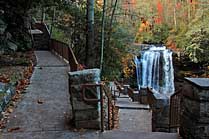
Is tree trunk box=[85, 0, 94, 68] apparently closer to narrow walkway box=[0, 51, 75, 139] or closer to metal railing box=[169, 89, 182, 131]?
narrow walkway box=[0, 51, 75, 139]

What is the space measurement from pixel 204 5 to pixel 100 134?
3277 cm

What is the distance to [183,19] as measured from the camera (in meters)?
43.9

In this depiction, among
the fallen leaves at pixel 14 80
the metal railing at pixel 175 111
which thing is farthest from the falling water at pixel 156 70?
the metal railing at pixel 175 111

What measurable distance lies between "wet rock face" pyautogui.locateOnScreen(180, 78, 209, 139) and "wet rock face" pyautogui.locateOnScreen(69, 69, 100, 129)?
1.67 meters

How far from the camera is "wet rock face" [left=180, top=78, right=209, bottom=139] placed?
465 centimetres

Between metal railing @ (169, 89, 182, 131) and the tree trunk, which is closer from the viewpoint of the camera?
metal railing @ (169, 89, 182, 131)

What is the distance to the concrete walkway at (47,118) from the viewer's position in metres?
5.78

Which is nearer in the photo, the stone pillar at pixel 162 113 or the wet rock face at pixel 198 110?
the wet rock face at pixel 198 110

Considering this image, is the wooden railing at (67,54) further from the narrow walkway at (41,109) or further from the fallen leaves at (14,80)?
the fallen leaves at (14,80)

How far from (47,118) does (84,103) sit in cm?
120

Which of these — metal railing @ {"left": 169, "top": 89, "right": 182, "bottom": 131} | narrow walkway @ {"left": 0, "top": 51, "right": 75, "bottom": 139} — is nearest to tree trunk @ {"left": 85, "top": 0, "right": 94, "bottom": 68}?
narrow walkway @ {"left": 0, "top": 51, "right": 75, "bottom": 139}

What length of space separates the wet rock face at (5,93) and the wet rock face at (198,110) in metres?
3.85

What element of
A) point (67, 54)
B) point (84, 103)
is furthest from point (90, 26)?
point (84, 103)

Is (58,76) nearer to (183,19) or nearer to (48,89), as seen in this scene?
(48,89)
